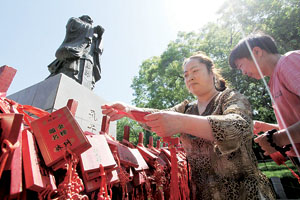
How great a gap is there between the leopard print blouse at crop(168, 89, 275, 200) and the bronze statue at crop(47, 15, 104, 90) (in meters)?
4.21

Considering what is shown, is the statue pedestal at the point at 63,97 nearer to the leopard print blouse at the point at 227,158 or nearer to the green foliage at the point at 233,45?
the leopard print blouse at the point at 227,158

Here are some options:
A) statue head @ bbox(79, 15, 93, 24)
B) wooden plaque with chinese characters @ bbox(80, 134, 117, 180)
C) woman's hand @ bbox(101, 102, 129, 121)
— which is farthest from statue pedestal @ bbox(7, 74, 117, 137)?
statue head @ bbox(79, 15, 93, 24)

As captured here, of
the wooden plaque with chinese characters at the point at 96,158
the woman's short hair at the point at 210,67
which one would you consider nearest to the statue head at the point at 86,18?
the woman's short hair at the point at 210,67

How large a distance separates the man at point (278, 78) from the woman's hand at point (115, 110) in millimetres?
1080

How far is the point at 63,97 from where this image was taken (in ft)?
6.95

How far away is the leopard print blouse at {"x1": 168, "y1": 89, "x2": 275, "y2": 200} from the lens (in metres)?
0.83

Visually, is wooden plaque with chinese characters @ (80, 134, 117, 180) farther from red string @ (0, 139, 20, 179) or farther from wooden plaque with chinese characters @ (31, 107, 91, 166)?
A: red string @ (0, 139, 20, 179)

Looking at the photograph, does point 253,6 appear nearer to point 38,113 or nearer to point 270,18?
point 270,18

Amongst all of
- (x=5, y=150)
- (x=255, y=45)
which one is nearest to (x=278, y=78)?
(x=255, y=45)

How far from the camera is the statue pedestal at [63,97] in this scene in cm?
206

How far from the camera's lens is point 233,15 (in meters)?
10.8

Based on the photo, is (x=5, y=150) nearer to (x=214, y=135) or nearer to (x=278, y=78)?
(x=214, y=135)

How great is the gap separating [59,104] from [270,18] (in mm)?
11639

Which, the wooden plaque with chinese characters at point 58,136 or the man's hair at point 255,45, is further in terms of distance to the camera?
the man's hair at point 255,45
